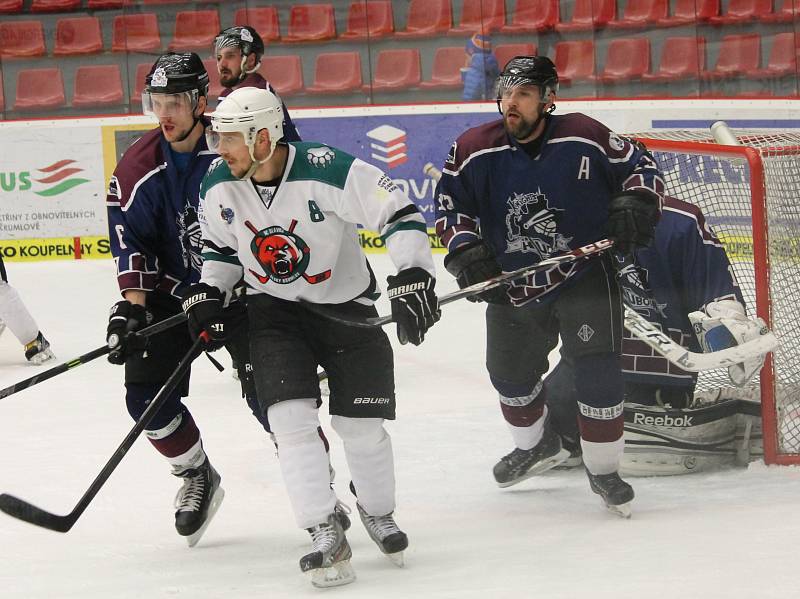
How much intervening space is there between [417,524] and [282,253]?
83 cm

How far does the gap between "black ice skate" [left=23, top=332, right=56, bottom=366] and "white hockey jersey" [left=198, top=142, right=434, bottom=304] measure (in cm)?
269

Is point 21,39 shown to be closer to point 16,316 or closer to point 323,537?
point 16,316

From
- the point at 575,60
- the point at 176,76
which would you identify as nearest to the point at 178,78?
the point at 176,76

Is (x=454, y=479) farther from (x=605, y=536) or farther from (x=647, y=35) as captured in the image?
(x=647, y=35)

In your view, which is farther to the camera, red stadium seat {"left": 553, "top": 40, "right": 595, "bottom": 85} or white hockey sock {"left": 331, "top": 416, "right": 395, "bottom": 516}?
red stadium seat {"left": 553, "top": 40, "right": 595, "bottom": 85}

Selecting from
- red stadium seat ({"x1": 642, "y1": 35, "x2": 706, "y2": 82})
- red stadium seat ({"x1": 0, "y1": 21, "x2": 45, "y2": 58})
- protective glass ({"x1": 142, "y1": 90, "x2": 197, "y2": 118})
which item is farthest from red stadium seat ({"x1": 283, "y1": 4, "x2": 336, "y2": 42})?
protective glass ({"x1": 142, "y1": 90, "x2": 197, "y2": 118})

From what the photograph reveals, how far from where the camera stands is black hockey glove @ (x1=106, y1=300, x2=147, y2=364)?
2.89m

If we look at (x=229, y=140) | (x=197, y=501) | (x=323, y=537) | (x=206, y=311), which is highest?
(x=229, y=140)

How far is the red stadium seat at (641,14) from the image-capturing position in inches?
293

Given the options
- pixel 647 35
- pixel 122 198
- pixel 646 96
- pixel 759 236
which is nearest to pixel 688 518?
pixel 759 236

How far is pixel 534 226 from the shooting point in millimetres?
3092

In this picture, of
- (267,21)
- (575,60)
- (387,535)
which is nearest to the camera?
(387,535)

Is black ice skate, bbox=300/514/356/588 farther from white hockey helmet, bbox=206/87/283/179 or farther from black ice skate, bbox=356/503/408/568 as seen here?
white hockey helmet, bbox=206/87/283/179

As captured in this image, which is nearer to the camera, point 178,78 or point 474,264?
point 178,78
